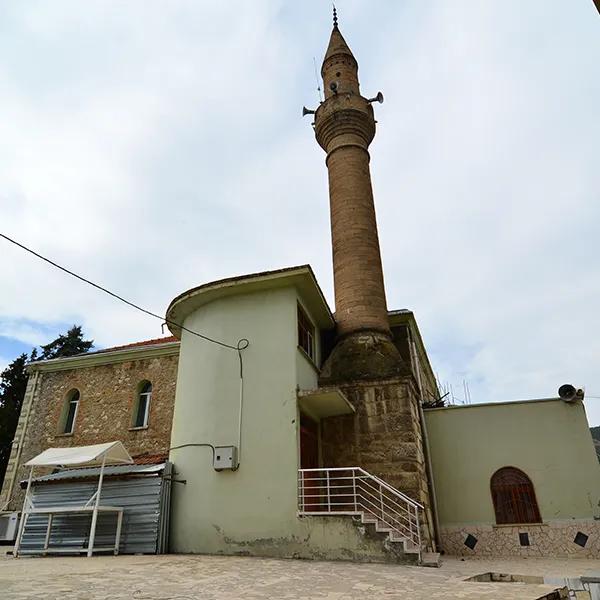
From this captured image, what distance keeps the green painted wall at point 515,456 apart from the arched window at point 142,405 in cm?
810

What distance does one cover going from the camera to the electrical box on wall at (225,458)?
8.65 metres

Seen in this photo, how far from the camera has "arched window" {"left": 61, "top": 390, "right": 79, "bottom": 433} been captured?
14.8m

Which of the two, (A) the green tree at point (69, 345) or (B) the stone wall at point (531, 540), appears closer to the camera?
(B) the stone wall at point (531, 540)

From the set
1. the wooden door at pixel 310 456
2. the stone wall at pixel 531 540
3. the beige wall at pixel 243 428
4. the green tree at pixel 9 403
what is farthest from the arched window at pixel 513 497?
the green tree at pixel 9 403

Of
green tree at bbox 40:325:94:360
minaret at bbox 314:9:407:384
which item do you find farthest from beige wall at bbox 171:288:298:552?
green tree at bbox 40:325:94:360

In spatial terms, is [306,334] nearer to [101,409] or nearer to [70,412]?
[101,409]

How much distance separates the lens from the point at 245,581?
5168 mm

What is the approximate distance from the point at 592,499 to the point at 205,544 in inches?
290

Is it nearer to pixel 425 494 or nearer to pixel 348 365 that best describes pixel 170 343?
pixel 348 365

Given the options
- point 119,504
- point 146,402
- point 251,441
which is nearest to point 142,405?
point 146,402

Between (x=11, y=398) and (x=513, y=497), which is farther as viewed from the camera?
(x=11, y=398)

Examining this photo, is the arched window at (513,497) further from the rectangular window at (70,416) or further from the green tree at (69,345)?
the green tree at (69,345)

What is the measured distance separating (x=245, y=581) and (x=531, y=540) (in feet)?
22.1

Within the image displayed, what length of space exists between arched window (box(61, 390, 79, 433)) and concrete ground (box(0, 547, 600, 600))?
8.78 meters
